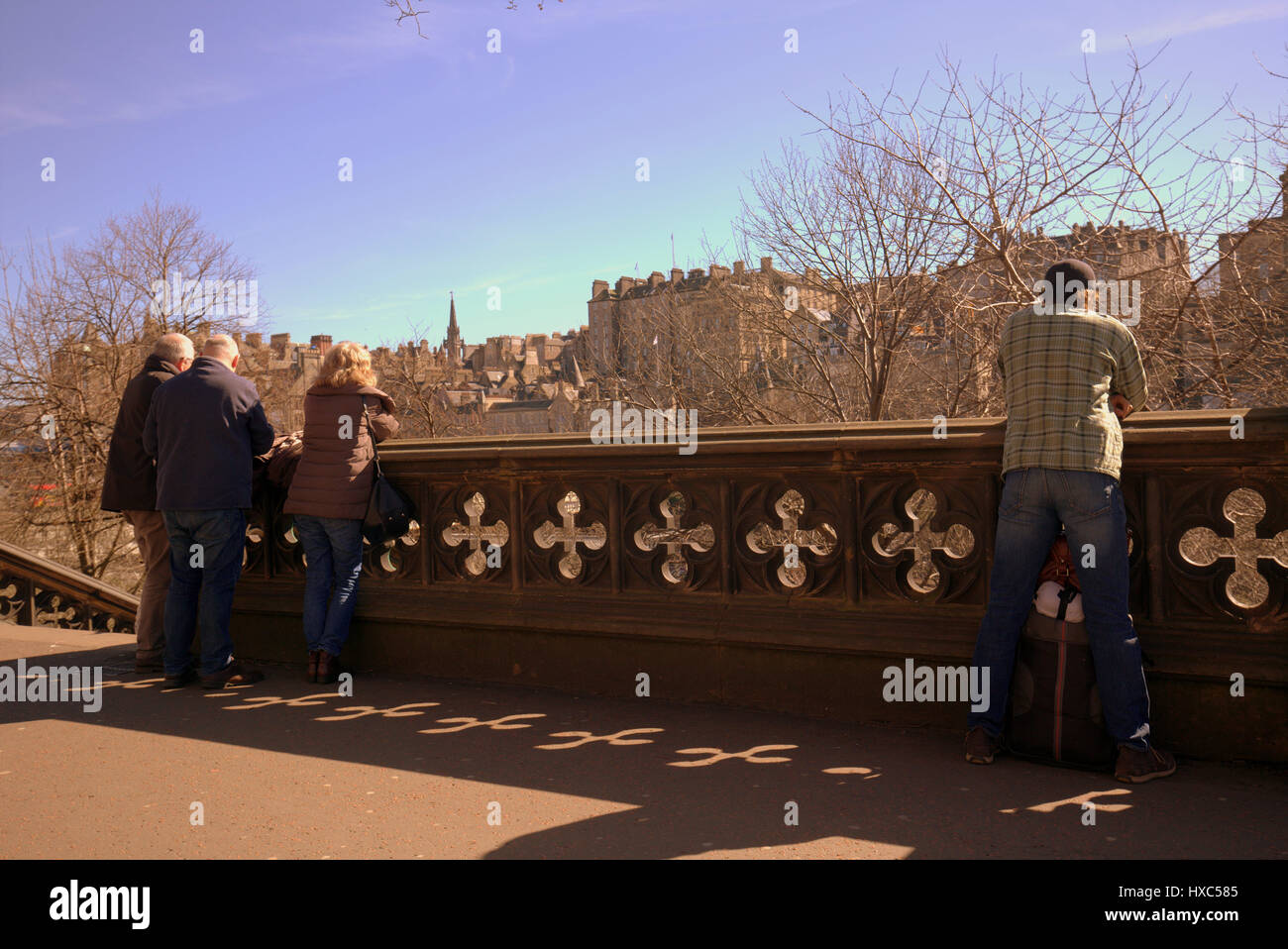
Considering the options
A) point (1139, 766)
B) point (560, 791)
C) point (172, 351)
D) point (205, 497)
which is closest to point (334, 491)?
point (205, 497)

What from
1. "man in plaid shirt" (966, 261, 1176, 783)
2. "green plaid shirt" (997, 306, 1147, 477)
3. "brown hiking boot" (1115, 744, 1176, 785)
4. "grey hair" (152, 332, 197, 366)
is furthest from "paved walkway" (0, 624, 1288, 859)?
"grey hair" (152, 332, 197, 366)

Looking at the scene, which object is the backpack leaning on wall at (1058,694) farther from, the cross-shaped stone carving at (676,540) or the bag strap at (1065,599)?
the cross-shaped stone carving at (676,540)

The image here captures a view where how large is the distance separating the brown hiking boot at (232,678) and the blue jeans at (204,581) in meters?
0.04

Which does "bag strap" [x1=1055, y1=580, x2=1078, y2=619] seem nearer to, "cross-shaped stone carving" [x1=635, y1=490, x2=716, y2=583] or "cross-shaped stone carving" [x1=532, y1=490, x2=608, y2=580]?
"cross-shaped stone carving" [x1=635, y1=490, x2=716, y2=583]

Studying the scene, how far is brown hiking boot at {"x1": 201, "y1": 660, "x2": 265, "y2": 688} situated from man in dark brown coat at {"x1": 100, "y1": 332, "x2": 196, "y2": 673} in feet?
2.23

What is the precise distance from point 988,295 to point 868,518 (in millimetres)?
9272

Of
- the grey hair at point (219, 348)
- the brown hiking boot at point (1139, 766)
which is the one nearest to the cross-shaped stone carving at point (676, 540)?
the brown hiking boot at point (1139, 766)

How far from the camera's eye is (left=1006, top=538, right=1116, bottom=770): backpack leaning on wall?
435 centimetres

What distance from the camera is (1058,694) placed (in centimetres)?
442

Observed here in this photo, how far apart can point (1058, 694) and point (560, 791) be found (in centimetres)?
205

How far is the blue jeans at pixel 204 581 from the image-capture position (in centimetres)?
638

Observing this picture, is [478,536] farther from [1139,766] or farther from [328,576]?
[1139,766]

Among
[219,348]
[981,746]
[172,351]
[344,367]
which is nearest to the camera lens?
[981,746]

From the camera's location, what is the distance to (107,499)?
6824 mm
